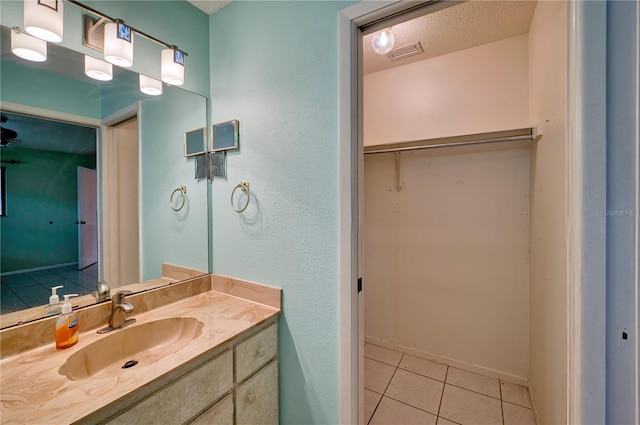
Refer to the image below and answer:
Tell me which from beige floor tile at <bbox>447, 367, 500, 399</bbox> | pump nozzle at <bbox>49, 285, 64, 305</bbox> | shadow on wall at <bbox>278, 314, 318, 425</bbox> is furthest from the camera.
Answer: beige floor tile at <bbox>447, 367, 500, 399</bbox>

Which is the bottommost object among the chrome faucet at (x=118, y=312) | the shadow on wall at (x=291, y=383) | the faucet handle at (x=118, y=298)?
the shadow on wall at (x=291, y=383)

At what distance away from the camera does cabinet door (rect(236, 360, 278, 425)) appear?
3.62 ft

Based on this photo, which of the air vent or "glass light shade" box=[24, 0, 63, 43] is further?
the air vent

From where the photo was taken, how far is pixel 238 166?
4.82 ft

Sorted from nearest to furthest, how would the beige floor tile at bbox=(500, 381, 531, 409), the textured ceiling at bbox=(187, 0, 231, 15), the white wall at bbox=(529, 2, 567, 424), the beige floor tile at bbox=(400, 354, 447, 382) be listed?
the white wall at bbox=(529, 2, 567, 424) < the textured ceiling at bbox=(187, 0, 231, 15) < the beige floor tile at bbox=(500, 381, 531, 409) < the beige floor tile at bbox=(400, 354, 447, 382)

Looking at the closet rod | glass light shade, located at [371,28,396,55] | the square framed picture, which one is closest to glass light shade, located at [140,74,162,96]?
the square framed picture

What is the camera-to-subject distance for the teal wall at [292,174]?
1.18 m

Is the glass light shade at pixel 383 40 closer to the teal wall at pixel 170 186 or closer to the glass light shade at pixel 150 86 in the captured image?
the teal wall at pixel 170 186

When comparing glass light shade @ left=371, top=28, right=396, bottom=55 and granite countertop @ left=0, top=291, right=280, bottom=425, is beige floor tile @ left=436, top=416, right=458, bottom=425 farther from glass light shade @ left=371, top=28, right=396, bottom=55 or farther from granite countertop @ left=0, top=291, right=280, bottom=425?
glass light shade @ left=371, top=28, right=396, bottom=55

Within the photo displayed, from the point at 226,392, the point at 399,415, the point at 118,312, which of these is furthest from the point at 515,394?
the point at 118,312

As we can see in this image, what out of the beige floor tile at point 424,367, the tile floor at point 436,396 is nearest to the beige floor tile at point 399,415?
the tile floor at point 436,396

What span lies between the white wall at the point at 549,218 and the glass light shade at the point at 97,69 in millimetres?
1795

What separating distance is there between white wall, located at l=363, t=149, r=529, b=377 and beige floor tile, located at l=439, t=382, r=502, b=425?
30 centimetres

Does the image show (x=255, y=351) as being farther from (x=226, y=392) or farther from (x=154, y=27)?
(x=154, y=27)
